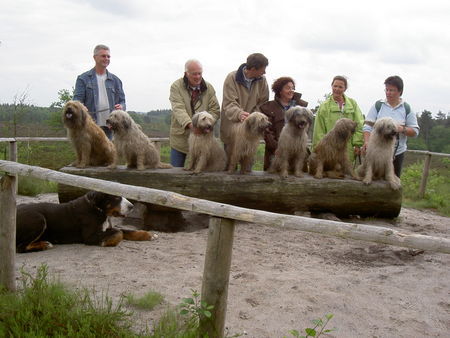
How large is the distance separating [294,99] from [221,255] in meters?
4.67

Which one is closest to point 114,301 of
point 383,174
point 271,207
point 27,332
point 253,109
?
point 27,332

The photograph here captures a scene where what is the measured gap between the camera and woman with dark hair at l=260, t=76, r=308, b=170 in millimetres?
6754

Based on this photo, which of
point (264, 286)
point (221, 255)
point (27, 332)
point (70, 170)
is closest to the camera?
point (221, 255)

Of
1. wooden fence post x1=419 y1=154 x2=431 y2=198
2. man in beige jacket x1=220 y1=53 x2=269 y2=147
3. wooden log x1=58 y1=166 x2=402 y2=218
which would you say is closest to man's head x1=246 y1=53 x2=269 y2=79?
man in beige jacket x1=220 y1=53 x2=269 y2=147

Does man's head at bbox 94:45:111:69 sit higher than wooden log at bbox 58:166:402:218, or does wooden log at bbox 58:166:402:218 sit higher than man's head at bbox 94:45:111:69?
man's head at bbox 94:45:111:69

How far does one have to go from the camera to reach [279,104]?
6.89 metres

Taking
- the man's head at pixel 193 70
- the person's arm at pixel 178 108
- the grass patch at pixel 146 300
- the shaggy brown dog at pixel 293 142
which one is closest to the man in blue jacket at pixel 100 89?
the person's arm at pixel 178 108

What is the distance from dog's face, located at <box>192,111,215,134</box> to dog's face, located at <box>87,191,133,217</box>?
1.76 meters

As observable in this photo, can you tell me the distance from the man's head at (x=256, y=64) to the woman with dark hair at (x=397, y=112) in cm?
206

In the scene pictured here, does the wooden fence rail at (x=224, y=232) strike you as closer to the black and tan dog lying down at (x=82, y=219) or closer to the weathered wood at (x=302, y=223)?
the weathered wood at (x=302, y=223)

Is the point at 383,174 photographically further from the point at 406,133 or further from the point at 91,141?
the point at 91,141

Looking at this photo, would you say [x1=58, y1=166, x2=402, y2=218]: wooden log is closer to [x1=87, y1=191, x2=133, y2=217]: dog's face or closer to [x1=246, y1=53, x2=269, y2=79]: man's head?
[x1=87, y1=191, x2=133, y2=217]: dog's face

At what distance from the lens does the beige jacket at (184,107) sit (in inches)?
262

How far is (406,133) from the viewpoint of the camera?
266 inches
